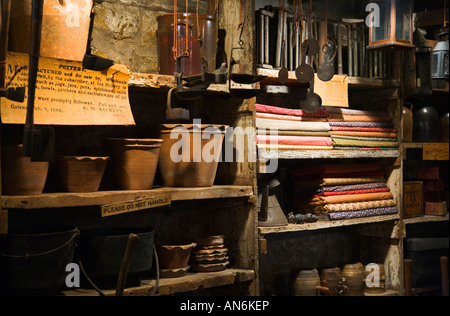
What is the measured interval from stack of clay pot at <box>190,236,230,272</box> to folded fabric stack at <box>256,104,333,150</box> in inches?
22.0

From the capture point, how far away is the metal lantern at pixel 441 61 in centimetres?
346

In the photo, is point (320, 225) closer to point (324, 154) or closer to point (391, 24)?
point (324, 154)

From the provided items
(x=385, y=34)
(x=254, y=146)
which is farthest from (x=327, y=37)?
(x=254, y=146)

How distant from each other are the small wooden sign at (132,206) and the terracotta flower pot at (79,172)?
12cm

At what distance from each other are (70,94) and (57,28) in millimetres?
270

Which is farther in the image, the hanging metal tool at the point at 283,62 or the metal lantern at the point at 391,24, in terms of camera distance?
the metal lantern at the point at 391,24

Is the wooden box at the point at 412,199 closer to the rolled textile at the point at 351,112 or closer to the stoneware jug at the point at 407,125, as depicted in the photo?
the stoneware jug at the point at 407,125

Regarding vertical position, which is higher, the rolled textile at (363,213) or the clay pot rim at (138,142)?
the clay pot rim at (138,142)

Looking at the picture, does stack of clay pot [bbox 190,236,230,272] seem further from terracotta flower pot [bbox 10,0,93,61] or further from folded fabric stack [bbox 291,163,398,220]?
terracotta flower pot [bbox 10,0,93,61]

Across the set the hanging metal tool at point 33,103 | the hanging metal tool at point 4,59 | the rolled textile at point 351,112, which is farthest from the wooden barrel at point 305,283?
the hanging metal tool at point 4,59

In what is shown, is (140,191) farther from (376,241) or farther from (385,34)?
(376,241)

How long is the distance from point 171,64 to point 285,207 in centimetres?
136

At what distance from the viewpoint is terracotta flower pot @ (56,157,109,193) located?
2352 mm

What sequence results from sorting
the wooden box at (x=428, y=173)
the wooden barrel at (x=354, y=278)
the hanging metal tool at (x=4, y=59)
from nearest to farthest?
the hanging metal tool at (x=4, y=59) → the wooden barrel at (x=354, y=278) → the wooden box at (x=428, y=173)
